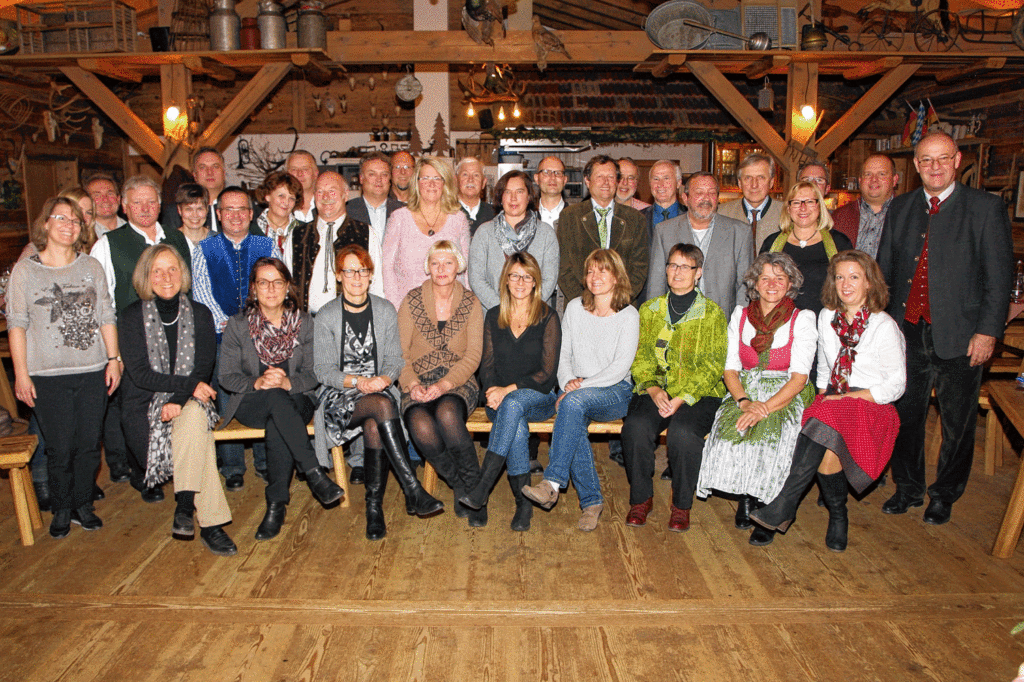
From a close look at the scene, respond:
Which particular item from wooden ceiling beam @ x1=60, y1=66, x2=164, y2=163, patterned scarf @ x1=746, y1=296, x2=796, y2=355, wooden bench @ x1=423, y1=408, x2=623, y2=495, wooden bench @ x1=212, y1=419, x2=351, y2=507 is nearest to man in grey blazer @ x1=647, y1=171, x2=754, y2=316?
patterned scarf @ x1=746, y1=296, x2=796, y2=355

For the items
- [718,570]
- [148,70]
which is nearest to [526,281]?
[718,570]

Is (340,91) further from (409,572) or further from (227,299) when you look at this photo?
(409,572)

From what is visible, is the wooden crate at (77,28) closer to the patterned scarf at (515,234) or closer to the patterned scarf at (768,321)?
the patterned scarf at (515,234)

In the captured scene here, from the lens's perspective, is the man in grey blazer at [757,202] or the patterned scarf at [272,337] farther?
the man in grey blazer at [757,202]

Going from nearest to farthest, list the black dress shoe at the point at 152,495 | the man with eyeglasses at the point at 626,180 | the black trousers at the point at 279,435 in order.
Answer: the black trousers at the point at 279,435 < the black dress shoe at the point at 152,495 < the man with eyeglasses at the point at 626,180

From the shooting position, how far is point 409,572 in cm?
313

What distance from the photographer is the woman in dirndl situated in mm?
3402

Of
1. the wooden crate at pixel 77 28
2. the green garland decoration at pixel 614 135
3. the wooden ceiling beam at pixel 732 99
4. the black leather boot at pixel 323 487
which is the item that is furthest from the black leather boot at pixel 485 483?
the green garland decoration at pixel 614 135

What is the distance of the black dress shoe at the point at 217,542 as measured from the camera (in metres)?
3.30

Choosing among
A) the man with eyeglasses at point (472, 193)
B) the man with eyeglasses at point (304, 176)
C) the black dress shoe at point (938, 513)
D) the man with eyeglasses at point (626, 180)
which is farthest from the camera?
the man with eyeglasses at point (626, 180)

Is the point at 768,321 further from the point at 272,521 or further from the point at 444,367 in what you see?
the point at 272,521

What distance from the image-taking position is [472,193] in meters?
4.50

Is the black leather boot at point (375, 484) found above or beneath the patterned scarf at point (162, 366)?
beneath

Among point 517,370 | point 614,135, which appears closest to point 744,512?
point 517,370
